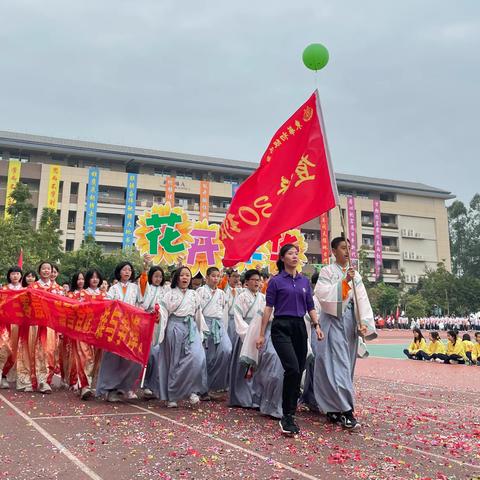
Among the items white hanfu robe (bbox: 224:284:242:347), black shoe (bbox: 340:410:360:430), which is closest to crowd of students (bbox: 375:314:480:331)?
white hanfu robe (bbox: 224:284:242:347)

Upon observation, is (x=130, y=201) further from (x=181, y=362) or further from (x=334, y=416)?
(x=334, y=416)

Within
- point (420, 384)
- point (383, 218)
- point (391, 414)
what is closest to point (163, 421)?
point (391, 414)

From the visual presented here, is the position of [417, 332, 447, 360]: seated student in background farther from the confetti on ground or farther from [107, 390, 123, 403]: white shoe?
[107, 390, 123, 403]: white shoe

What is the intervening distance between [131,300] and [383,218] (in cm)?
A: 5421

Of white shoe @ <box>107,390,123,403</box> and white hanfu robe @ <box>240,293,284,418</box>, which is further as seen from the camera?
white shoe @ <box>107,390,123,403</box>

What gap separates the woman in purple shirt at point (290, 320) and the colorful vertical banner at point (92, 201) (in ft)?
138

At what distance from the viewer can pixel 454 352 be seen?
1502 centimetres

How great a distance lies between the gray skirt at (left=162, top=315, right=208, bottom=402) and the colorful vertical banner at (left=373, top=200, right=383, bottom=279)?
51.4m

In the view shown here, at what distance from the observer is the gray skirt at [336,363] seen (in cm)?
510

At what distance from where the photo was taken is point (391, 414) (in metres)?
6.05

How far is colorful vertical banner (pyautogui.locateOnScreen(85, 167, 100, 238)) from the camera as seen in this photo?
45.1 m

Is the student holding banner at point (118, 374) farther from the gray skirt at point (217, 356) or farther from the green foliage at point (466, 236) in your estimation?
the green foliage at point (466, 236)

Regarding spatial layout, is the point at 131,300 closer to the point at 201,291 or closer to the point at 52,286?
the point at 201,291

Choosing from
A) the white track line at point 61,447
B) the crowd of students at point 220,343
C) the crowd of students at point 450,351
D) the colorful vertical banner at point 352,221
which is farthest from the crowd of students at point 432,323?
the white track line at point 61,447
